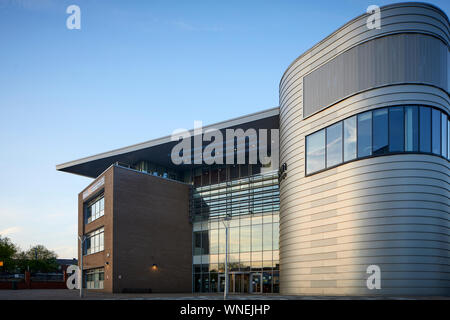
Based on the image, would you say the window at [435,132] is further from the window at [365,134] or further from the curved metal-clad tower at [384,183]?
the window at [365,134]

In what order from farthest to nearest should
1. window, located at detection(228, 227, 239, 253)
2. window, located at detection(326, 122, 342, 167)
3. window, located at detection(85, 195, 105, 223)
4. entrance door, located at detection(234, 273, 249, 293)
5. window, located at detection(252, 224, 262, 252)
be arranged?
window, located at detection(85, 195, 105, 223), window, located at detection(228, 227, 239, 253), entrance door, located at detection(234, 273, 249, 293), window, located at detection(252, 224, 262, 252), window, located at detection(326, 122, 342, 167)

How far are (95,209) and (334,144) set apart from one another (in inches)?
1211

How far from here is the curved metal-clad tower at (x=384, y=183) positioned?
22.6 metres

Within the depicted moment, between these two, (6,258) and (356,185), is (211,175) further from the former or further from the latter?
(6,258)

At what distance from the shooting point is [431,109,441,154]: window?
2366cm

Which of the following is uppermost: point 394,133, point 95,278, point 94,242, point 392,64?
point 392,64

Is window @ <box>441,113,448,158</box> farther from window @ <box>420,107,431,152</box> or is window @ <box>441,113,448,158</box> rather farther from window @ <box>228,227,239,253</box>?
window @ <box>228,227,239,253</box>

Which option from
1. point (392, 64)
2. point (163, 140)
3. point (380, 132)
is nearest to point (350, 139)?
point (380, 132)

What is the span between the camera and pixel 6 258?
81.8 meters

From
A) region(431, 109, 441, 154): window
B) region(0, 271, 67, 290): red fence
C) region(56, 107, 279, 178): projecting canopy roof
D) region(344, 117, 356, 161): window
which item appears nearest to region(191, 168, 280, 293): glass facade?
region(56, 107, 279, 178): projecting canopy roof

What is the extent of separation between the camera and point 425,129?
2350 cm

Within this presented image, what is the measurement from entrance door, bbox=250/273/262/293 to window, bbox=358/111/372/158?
63.7 ft

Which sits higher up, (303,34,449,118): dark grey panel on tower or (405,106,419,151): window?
(303,34,449,118): dark grey panel on tower

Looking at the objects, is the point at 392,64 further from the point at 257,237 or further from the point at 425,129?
the point at 257,237
